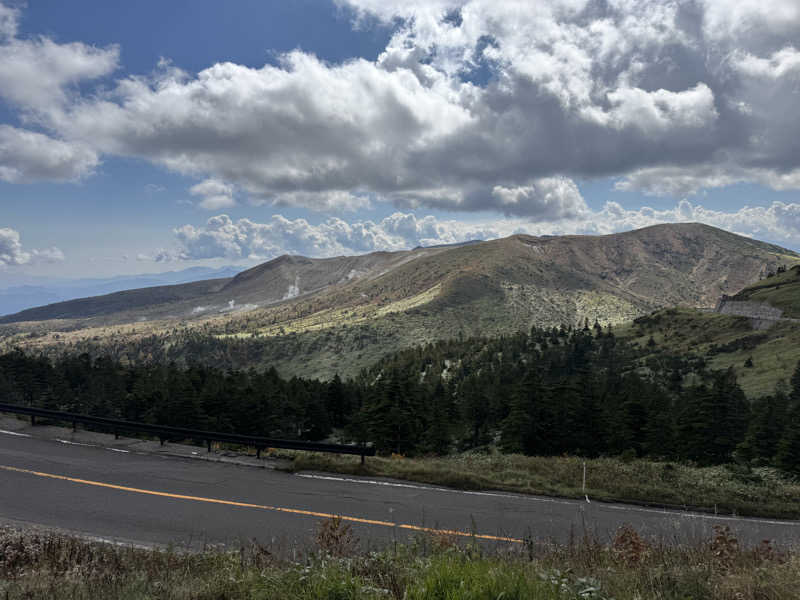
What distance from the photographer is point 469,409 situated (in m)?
67.4

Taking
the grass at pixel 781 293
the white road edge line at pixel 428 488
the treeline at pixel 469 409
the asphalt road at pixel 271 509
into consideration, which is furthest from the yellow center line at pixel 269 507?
the grass at pixel 781 293

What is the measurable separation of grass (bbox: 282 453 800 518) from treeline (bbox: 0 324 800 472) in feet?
34.8

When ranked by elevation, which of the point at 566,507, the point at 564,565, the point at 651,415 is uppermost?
the point at 564,565

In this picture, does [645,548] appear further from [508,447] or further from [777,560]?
[508,447]

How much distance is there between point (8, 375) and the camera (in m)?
71.7

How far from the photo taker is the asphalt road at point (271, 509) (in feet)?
33.1

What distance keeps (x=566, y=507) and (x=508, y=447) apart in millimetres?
37360

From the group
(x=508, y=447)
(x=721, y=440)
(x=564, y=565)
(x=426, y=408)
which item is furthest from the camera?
(x=426, y=408)

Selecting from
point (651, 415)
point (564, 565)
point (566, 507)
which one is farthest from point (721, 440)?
point (564, 565)

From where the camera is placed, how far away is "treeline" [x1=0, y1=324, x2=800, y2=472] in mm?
45500

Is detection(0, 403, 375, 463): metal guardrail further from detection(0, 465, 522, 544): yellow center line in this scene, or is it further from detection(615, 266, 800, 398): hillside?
detection(615, 266, 800, 398): hillside

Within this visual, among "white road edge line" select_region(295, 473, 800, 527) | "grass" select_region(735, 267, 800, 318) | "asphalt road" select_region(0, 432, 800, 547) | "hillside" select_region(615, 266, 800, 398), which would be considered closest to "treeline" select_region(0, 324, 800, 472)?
"hillside" select_region(615, 266, 800, 398)

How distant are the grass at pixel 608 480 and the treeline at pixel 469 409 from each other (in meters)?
10.6

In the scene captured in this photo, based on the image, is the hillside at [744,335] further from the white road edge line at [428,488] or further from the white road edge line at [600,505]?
the white road edge line at [428,488]
